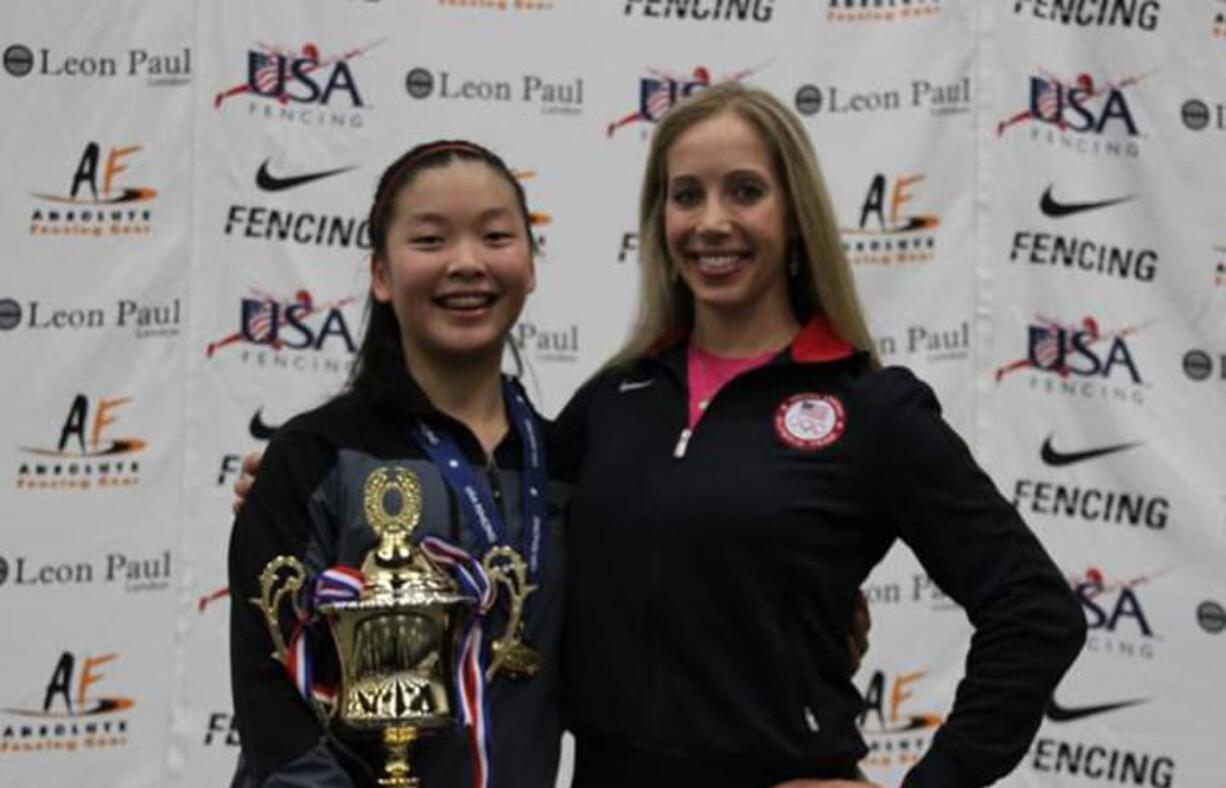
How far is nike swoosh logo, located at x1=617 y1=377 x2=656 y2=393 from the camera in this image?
2150 millimetres

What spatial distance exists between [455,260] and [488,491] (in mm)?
254

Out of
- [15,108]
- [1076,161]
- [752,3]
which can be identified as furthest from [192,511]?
[1076,161]

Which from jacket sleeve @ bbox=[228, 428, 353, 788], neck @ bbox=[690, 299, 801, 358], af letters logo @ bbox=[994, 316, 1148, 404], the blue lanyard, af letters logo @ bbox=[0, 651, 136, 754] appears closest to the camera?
jacket sleeve @ bbox=[228, 428, 353, 788]

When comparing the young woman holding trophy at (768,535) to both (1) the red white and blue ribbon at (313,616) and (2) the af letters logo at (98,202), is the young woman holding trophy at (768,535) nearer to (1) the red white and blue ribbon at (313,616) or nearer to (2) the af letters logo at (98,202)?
(1) the red white and blue ribbon at (313,616)

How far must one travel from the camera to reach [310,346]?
14.1 ft

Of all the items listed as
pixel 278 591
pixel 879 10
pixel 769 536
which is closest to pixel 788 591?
pixel 769 536

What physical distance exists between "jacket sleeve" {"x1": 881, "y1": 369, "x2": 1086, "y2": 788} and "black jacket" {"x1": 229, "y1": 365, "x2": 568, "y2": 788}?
0.40 meters

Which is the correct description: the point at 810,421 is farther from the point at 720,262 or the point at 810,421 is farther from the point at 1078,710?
the point at 1078,710

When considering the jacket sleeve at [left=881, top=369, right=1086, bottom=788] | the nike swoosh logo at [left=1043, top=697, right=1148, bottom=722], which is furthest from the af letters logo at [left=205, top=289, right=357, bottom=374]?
the jacket sleeve at [left=881, top=369, right=1086, bottom=788]

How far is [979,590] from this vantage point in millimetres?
1927

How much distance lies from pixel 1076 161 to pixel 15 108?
249 centimetres

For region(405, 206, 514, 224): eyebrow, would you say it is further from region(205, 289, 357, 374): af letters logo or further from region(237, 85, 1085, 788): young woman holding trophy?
region(205, 289, 357, 374): af letters logo

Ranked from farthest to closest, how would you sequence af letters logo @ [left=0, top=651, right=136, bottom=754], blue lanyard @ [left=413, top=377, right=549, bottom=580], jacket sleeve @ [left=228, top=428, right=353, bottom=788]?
af letters logo @ [left=0, top=651, right=136, bottom=754]
blue lanyard @ [left=413, top=377, right=549, bottom=580]
jacket sleeve @ [left=228, top=428, right=353, bottom=788]

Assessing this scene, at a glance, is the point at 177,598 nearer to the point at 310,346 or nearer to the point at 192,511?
the point at 192,511
